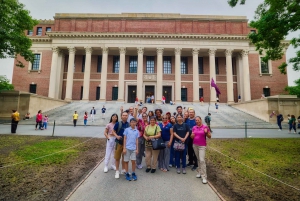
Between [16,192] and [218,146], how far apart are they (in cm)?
796

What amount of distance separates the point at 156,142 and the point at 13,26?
64.6 ft

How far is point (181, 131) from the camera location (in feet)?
17.3

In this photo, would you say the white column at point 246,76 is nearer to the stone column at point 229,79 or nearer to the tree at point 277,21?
the stone column at point 229,79

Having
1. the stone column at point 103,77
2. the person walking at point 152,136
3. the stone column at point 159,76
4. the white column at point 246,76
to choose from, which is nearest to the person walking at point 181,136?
the person walking at point 152,136

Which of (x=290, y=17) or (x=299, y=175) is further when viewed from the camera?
(x=290, y=17)

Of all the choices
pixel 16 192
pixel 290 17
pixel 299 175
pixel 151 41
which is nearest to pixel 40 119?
pixel 16 192

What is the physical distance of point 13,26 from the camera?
55.1ft

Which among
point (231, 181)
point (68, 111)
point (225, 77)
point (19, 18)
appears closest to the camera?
point (231, 181)

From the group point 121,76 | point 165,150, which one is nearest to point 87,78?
point 121,76

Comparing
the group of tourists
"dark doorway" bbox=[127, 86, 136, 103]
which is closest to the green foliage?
"dark doorway" bbox=[127, 86, 136, 103]

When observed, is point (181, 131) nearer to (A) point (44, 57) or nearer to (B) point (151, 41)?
(B) point (151, 41)

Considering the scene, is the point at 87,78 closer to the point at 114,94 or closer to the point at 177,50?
the point at 114,94

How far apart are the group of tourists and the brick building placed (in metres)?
27.0

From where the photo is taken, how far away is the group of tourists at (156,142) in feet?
15.9
